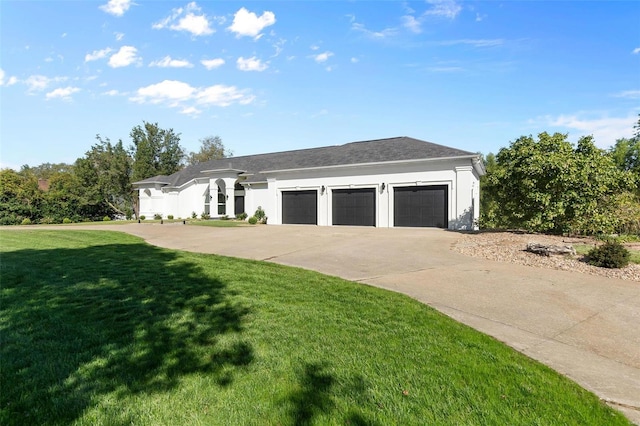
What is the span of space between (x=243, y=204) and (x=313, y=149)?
7.78m

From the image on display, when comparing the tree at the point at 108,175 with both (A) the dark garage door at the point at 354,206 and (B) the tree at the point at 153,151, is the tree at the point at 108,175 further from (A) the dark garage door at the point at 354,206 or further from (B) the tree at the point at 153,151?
(A) the dark garage door at the point at 354,206

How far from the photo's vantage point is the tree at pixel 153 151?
4097 centimetres

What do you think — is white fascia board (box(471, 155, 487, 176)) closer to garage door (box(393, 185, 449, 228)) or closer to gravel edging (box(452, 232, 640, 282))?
garage door (box(393, 185, 449, 228))

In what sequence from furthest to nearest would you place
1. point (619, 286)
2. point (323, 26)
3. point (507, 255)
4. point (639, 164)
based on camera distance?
1. point (639, 164)
2. point (323, 26)
3. point (507, 255)
4. point (619, 286)

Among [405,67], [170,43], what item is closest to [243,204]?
[170,43]

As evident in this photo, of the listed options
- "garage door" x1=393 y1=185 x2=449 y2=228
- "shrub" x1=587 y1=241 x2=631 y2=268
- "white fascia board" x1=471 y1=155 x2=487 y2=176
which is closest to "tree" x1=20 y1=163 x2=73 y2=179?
"garage door" x1=393 y1=185 x2=449 y2=228

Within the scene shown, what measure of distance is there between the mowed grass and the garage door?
1482cm

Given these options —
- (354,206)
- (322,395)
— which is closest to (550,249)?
(322,395)

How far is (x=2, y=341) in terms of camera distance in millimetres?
3461

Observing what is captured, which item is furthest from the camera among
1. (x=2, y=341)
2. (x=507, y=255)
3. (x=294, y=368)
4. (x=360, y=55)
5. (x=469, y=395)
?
(x=360, y=55)

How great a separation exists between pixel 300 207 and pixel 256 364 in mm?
20651

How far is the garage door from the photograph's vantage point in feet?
61.8

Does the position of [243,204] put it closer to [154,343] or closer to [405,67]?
[405,67]

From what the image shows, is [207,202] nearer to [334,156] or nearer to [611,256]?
[334,156]
